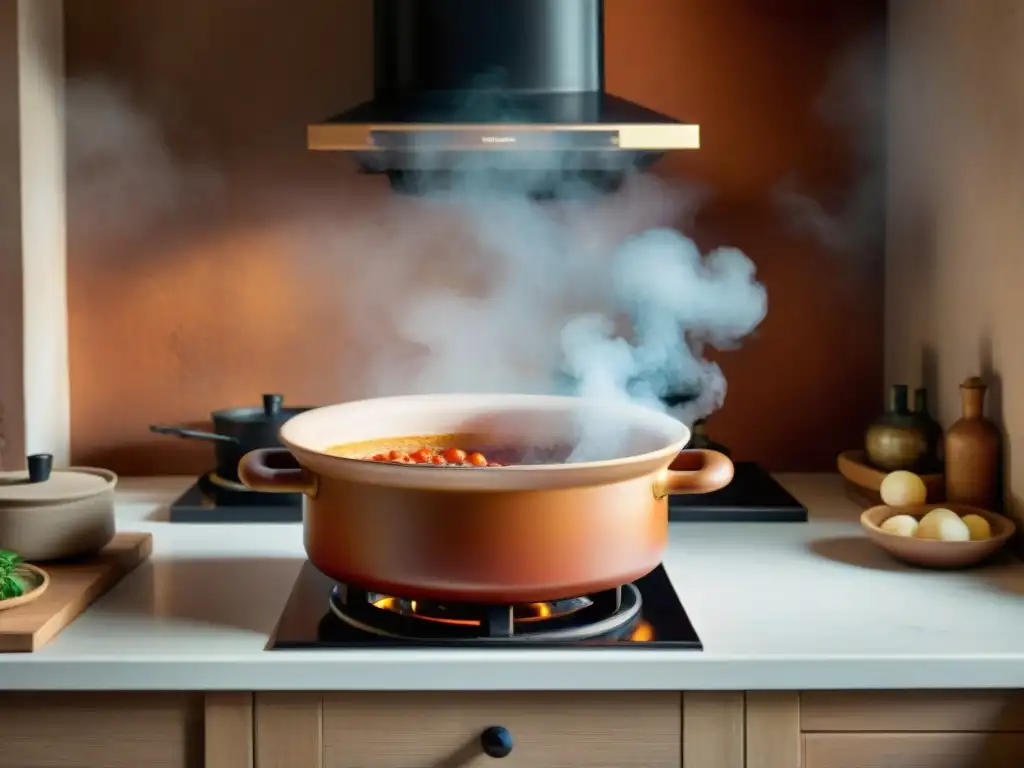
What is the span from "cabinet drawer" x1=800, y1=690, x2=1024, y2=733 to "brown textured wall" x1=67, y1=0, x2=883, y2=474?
1008 millimetres

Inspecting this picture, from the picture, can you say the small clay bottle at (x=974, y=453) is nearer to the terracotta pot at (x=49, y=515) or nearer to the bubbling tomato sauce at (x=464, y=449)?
the bubbling tomato sauce at (x=464, y=449)

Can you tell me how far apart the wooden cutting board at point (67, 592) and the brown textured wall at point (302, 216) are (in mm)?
604

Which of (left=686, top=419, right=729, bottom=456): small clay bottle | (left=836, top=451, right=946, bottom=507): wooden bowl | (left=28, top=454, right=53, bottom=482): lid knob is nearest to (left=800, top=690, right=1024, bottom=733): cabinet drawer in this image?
(left=836, top=451, right=946, bottom=507): wooden bowl

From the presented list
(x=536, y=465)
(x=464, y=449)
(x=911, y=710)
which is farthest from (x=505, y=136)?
(x=911, y=710)

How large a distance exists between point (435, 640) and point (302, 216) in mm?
1136

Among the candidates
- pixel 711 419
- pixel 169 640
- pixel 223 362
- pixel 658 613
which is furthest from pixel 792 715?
pixel 223 362

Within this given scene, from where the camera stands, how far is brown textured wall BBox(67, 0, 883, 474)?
2.26 m

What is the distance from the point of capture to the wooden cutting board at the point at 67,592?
136cm

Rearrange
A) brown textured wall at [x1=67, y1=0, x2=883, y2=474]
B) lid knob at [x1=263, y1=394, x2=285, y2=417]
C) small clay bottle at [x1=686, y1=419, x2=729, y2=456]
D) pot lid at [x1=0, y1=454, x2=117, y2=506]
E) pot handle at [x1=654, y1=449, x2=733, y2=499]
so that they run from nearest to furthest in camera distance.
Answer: pot handle at [x1=654, y1=449, x2=733, y2=499] < pot lid at [x1=0, y1=454, x2=117, y2=506] < lid knob at [x1=263, y1=394, x2=285, y2=417] < small clay bottle at [x1=686, y1=419, x2=729, y2=456] < brown textured wall at [x1=67, y1=0, x2=883, y2=474]

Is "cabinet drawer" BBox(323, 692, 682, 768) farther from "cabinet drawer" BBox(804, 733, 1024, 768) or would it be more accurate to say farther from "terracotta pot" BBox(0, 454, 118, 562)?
"terracotta pot" BBox(0, 454, 118, 562)

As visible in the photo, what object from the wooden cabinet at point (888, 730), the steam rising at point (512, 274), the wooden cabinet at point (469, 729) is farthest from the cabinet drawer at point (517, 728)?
the steam rising at point (512, 274)

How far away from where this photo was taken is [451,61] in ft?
6.34

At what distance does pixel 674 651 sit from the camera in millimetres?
1369

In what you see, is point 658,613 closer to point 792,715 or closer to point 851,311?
point 792,715
